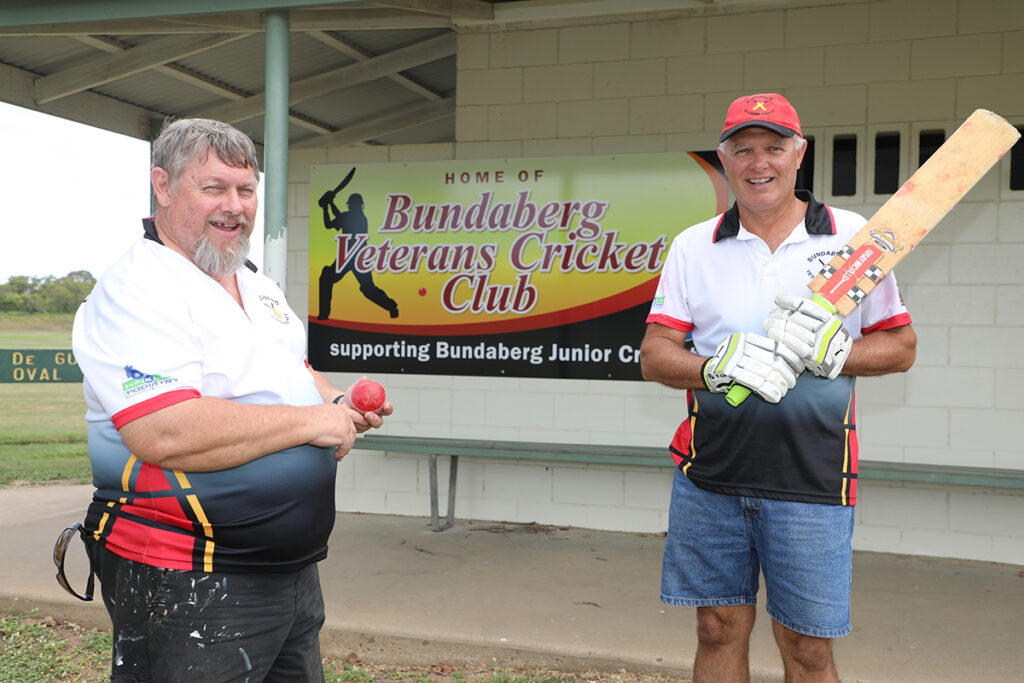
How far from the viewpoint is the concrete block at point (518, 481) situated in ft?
19.7

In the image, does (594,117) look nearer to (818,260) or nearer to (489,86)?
(489,86)

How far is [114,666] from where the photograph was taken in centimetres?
188

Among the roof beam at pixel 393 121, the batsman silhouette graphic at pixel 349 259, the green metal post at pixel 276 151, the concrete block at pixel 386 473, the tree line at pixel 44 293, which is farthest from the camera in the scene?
the tree line at pixel 44 293

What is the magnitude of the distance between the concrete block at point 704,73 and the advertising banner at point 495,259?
459 millimetres

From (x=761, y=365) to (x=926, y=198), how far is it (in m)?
0.67

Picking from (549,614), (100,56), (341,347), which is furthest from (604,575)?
(100,56)

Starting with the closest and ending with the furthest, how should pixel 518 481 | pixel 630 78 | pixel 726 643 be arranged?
pixel 726 643
pixel 630 78
pixel 518 481

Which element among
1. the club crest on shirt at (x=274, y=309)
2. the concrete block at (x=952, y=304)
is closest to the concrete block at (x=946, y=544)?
the concrete block at (x=952, y=304)

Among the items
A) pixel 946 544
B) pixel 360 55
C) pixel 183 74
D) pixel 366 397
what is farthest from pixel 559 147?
pixel 366 397

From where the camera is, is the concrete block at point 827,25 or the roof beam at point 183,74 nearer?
the concrete block at point 827,25

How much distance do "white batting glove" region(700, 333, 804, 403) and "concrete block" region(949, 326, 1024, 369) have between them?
11.4ft

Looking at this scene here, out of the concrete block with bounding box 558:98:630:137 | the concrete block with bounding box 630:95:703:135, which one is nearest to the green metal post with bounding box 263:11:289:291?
the concrete block with bounding box 558:98:630:137

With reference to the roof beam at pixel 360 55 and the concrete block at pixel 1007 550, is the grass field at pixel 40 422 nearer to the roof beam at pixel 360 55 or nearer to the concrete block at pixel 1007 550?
the roof beam at pixel 360 55

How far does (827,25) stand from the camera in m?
5.39
